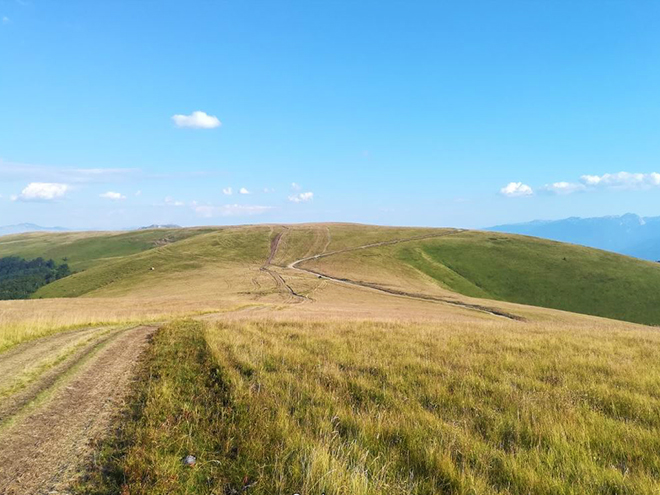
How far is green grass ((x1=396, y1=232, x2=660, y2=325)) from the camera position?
286 ft

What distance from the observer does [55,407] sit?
7203mm

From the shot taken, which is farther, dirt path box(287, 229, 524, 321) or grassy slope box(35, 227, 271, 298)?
grassy slope box(35, 227, 271, 298)

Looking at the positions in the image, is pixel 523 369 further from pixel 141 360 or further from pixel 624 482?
pixel 141 360

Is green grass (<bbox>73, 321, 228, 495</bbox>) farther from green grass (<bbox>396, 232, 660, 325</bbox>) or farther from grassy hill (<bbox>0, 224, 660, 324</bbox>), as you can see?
green grass (<bbox>396, 232, 660, 325</bbox>)

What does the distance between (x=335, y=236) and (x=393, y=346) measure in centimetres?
11667

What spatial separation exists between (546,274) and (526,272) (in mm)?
5219

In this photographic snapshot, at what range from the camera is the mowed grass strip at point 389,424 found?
454cm

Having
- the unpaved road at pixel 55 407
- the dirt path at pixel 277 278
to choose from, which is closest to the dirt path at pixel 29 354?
the unpaved road at pixel 55 407

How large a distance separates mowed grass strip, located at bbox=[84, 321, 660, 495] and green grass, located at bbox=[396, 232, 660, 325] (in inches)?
3261

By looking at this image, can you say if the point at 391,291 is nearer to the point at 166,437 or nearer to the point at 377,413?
the point at 377,413

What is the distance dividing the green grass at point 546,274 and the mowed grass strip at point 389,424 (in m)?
82.8

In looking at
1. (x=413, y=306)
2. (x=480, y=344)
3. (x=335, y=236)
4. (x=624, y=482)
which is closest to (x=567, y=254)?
(x=335, y=236)

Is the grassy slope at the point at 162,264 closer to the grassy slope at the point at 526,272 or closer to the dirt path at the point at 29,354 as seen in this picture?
the grassy slope at the point at 526,272

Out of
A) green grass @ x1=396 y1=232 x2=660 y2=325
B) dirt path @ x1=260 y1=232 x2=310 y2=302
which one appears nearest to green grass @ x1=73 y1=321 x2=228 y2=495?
dirt path @ x1=260 y1=232 x2=310 y2=302
